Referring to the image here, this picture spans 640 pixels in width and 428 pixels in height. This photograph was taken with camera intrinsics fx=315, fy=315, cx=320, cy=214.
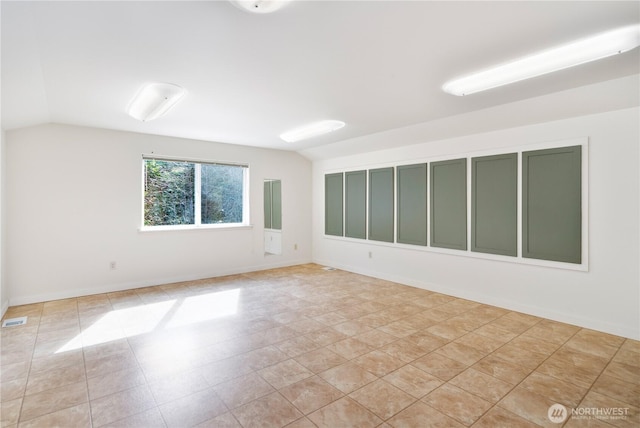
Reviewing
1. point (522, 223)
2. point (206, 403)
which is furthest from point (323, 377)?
point (522, 223)

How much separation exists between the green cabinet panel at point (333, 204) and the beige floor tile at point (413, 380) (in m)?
3.99

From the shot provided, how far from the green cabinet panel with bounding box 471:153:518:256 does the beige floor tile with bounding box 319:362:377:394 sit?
2.64 metres

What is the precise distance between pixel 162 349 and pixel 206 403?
1.04 metres

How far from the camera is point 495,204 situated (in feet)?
13.4

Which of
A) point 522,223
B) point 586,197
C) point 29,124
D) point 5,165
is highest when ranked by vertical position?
point 29,124

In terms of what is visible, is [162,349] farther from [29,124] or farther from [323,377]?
[29,124]

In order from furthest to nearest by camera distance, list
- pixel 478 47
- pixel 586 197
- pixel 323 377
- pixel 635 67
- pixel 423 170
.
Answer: pixel 423 170 < pixel 586 197 < pixel 635 67 < pixel 323 377 < pixel 478 47

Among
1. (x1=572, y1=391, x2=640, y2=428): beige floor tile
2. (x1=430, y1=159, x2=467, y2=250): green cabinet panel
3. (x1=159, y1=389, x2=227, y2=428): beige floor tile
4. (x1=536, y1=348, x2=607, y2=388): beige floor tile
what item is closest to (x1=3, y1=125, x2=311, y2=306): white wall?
(x1=159, y1=389, x2=227, y2=428): beige floor tile

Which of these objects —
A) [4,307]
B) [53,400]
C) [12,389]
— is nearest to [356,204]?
[53,400]

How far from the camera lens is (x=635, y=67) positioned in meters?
2.57

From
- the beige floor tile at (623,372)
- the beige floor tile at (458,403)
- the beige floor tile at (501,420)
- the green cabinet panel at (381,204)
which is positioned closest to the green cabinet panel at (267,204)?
the green cabinet panel at (381,204)

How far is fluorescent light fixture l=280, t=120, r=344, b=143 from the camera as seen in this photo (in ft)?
14.0

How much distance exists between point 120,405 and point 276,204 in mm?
4884

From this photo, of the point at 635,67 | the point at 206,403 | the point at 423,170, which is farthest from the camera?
the point at 423,170
